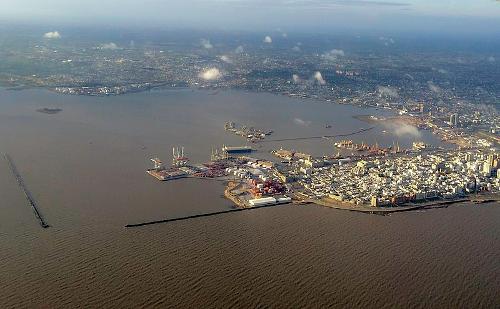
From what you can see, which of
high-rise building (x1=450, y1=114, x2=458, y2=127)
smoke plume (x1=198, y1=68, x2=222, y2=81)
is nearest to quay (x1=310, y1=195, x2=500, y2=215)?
high-rise building (x1=450, y1=114, x2=458, y2=127)

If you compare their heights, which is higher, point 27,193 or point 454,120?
point 27,193

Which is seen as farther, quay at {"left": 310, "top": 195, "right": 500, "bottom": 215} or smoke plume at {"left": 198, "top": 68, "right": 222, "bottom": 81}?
smoke plume at {"left": 198, "top": 68, "right": 222, "bottom": 81}

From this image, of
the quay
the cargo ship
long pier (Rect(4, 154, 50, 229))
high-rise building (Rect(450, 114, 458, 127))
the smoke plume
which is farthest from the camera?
the smoke plume

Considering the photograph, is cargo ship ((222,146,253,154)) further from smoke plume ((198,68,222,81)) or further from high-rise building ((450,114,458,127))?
smoke plume ((198,68,222,81))

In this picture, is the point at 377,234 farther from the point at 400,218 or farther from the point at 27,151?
the point at 27,151

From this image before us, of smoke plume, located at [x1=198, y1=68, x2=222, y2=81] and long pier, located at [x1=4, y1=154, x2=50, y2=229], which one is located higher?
smoke plume, located at [x1=198, y1=68, x2=222, y2=81]

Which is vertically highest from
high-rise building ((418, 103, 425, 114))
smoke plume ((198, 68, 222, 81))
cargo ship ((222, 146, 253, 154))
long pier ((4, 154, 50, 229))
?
smoke plume ((198, 68, 222, 81))

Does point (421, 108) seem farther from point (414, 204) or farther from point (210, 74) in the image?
point (210, 74)

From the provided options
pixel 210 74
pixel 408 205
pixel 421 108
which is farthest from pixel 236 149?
pixel 210 74

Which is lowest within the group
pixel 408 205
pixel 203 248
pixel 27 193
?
pixel 408 205

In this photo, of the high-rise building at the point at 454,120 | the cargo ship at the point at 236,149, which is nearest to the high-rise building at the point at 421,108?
the high-rise building at the point at 454,120
